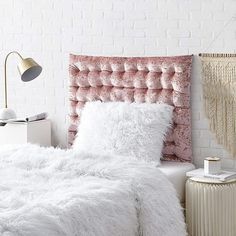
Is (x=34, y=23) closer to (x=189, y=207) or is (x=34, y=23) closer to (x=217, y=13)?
(x=217, y=13)

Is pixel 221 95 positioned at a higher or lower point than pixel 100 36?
lower

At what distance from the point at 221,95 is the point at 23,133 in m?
1.61

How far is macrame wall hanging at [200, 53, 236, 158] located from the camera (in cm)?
472

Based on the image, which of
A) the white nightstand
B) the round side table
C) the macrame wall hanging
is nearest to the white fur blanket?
the round side table

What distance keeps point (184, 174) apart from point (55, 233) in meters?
1.66

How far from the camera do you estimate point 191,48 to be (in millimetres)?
4879

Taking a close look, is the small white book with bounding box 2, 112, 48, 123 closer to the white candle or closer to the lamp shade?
the lamp shade

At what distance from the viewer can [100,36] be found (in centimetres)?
531

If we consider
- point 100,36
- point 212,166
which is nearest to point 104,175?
point 212,166

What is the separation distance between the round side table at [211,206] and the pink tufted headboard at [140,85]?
49 centimetres

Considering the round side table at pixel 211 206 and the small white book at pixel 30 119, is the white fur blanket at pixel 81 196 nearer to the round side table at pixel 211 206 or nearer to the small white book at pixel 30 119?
the round side table at pixel 211 206

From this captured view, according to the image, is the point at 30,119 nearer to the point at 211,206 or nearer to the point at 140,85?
the point at 140,85

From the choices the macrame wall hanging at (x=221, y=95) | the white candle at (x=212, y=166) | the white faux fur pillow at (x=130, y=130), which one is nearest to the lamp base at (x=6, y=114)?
the white faux fur pillow at (x=130, y=130)

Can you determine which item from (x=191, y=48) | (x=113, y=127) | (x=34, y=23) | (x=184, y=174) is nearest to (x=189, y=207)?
(x=184, y=174)
